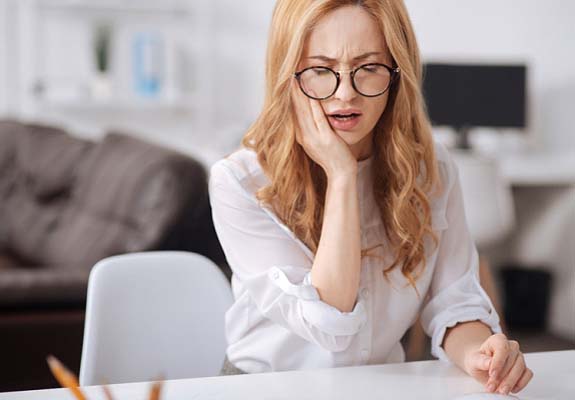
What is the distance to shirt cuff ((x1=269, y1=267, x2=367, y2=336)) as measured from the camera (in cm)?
142

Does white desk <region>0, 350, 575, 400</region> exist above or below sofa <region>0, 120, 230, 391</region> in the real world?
above

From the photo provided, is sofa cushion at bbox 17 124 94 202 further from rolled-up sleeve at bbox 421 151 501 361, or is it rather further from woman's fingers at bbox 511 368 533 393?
→ woman's fingers at bbox 511 368 533 393

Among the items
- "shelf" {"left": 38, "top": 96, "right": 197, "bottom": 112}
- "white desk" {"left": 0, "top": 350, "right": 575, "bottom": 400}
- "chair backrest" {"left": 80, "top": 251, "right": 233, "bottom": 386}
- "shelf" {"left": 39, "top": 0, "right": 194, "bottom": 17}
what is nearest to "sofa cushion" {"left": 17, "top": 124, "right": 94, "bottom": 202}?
"shelf" {"left": 38, "top": 96, "right": 197, "bottom": 112}

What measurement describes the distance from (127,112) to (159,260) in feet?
12.3

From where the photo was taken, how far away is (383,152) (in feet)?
5.23

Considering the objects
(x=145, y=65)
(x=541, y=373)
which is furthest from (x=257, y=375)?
(x=145, y=65)

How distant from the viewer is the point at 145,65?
5.36 m

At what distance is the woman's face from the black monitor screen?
296 cm

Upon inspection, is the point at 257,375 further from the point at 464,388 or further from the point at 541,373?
the point at 541,373

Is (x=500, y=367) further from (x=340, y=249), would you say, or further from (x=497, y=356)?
(x=340, y=249)

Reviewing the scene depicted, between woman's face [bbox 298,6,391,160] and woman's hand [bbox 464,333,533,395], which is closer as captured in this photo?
woman's hand [bbox 464,333,533,395]

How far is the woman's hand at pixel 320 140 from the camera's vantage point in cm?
150

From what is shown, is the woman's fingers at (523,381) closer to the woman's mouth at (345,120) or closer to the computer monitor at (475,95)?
the woman's mouth at (345,120)

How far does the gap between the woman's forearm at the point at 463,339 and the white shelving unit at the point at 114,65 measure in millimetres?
4031
